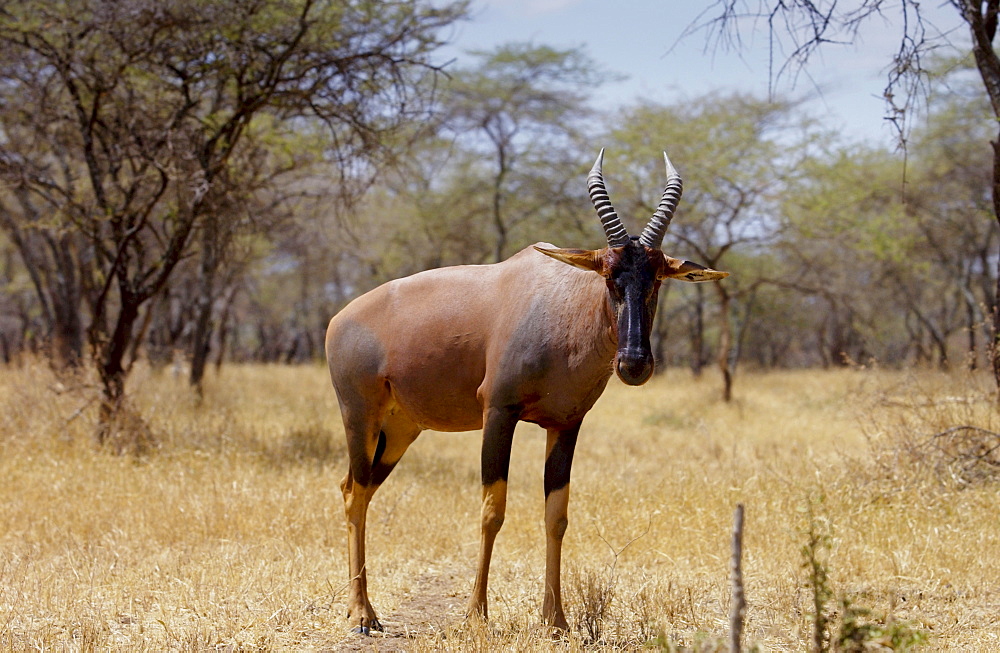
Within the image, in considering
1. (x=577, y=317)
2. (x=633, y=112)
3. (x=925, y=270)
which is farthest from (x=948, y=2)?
(x=925, y=270)

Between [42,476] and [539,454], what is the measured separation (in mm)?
5309

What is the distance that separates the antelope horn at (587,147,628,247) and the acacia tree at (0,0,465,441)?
5.11 metres

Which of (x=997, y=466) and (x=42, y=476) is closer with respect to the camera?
(x=997, y=466)

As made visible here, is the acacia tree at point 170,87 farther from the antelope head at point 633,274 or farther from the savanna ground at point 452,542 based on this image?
the antelope head at point 633,274

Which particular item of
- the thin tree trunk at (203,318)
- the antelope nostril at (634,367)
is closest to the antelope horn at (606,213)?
the antelope nostril at (634,367)

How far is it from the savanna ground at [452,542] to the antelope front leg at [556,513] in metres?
0.15

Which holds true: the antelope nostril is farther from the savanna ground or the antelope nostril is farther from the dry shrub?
the dry shrub

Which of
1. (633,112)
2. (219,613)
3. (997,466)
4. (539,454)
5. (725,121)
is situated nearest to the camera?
(219,613)

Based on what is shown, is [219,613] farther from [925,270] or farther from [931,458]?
[925,270]

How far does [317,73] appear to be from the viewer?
934 centimetres

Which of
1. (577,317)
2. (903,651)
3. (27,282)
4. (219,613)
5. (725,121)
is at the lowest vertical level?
(219,613)

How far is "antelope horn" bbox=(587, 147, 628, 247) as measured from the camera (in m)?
3.88

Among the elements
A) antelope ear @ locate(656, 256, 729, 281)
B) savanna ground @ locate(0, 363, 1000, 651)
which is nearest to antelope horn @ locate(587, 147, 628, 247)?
antelope ear @ locate(656, 256, 729, 281)

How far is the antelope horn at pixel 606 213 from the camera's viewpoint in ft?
12.7
